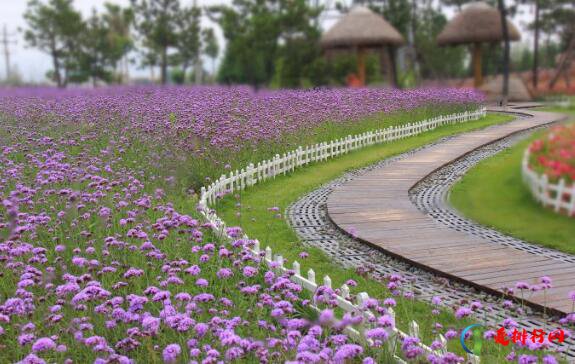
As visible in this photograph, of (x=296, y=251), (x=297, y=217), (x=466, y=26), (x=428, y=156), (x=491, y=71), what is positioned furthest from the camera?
(x=491, y=71)

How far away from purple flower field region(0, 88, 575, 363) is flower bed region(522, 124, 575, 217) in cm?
86

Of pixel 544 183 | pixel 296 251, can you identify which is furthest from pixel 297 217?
pixel 544 183

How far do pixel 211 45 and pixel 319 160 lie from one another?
68.0m

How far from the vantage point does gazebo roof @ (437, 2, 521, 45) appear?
35906 mm

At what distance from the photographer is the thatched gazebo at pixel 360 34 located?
111 feet

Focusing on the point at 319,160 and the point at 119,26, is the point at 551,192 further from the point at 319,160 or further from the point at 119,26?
the point at 119,26

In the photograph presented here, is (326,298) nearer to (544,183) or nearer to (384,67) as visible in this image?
(544,183)

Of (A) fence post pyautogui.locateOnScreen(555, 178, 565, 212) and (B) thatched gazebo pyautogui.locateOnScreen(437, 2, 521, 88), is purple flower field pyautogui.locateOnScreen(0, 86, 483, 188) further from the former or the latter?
(B) thatched gazebo pyautogui.locateOnScreen(437, 2, 521, 88)

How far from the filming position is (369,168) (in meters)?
13.5

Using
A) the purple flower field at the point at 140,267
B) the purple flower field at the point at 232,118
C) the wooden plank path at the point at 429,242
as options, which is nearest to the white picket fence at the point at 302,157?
the purple flower field at the point at 232,118

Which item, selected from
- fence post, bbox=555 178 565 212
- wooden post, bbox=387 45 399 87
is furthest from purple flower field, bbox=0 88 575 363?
wooden post, bbox=387 45 399 87

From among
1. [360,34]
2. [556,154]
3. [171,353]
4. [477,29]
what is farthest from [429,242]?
[477,29]

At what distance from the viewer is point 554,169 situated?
3.76 m

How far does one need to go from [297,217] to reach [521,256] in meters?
3.51
